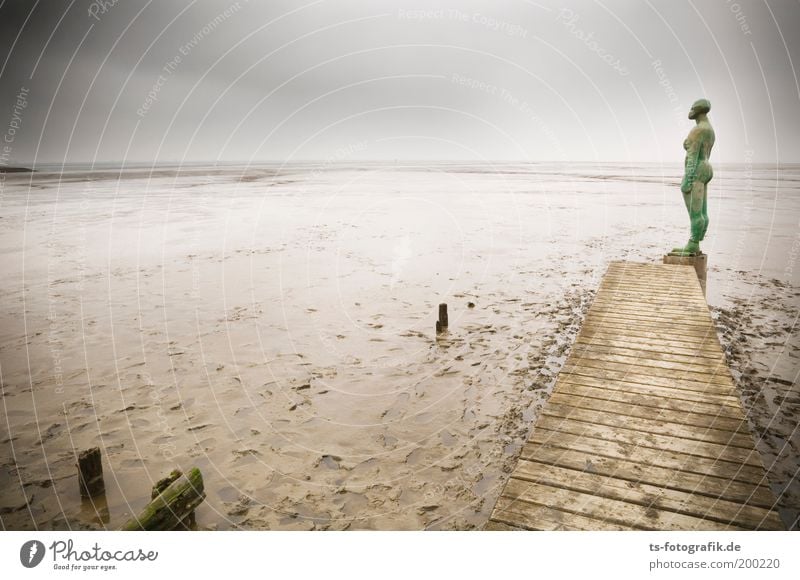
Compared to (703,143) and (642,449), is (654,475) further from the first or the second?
(703,143)

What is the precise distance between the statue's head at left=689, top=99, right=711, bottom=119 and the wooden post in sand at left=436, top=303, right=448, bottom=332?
6419 millimetres

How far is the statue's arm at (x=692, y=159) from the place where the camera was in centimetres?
852

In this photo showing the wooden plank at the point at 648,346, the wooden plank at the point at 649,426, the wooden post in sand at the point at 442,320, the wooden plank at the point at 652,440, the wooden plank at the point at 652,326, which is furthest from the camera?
the wooden post in sand at the point at 442,320

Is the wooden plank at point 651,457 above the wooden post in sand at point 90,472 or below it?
above

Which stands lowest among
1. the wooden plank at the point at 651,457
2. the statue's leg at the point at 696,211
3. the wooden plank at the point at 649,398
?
the wooden plank at the point at 651,457

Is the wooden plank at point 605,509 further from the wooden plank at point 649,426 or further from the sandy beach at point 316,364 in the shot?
the sandy beach at point 316,364

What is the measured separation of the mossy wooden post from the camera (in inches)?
142

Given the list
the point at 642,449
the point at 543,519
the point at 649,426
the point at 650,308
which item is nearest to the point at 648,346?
the point at 650,308

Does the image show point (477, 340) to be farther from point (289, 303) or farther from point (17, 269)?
point (17, 269)

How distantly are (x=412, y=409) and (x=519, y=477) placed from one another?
293 cm

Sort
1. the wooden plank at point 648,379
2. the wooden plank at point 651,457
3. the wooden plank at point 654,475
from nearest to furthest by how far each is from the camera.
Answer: the wooden plank at point 654,475
the wooden plank at point 651,457
the wooden plank at point 648,379

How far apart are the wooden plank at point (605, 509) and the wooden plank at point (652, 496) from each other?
1.8 inches

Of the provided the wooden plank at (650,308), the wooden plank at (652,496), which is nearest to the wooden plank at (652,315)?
the wooden plank at (650,308)

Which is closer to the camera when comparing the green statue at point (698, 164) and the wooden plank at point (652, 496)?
the wooden plank at point (652, 496)
